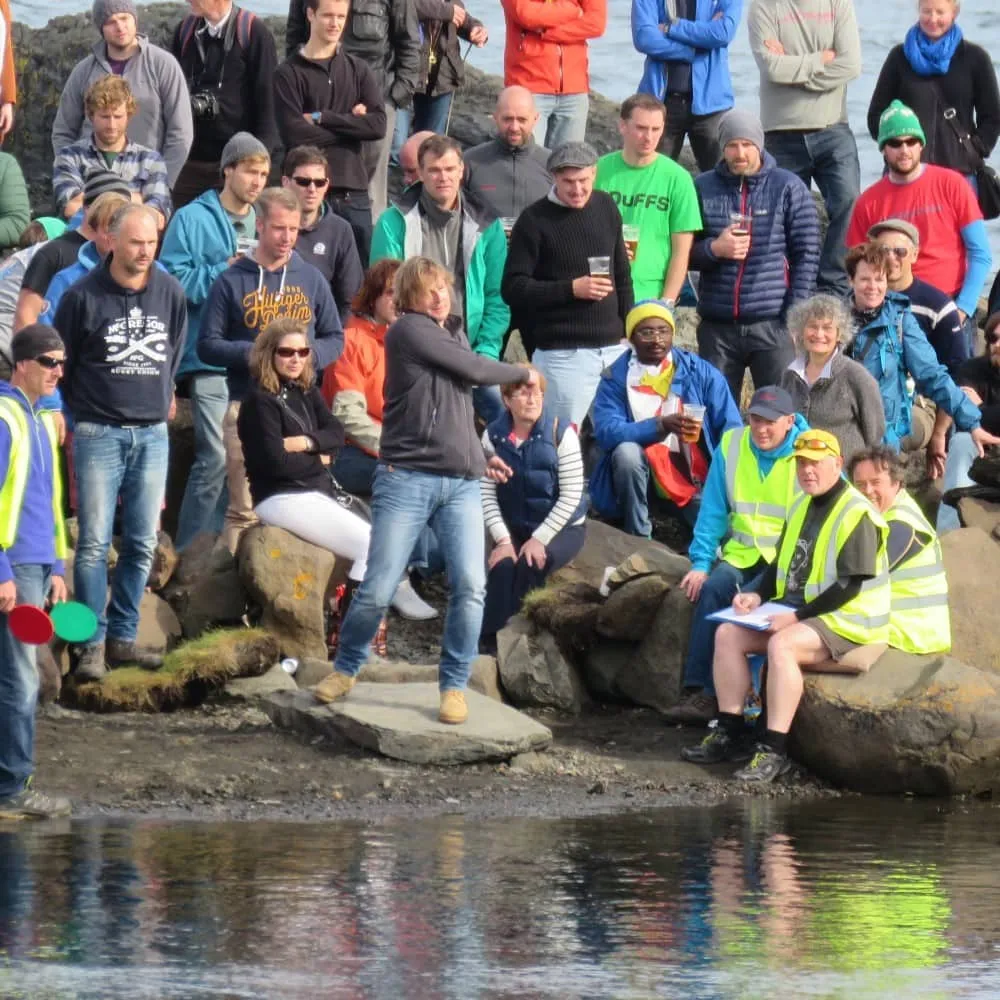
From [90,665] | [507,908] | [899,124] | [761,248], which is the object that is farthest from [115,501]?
[899,124]

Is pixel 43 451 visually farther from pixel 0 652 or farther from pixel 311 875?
pixel 311 875

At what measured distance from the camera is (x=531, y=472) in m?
13.7

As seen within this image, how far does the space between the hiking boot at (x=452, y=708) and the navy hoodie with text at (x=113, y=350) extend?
90.5 inches

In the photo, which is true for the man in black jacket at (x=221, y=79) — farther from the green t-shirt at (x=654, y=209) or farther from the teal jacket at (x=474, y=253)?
the green t-shirt at (x=654, y=209)

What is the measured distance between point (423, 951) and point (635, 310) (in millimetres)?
6827

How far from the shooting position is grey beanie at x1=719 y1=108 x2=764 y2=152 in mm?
15117

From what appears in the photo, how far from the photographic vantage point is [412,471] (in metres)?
11.5

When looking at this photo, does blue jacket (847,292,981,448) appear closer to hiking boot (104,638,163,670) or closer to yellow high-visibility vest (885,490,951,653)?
yellow high-visibility vest (885,490,951,653)

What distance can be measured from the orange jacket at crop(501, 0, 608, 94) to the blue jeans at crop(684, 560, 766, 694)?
4902 mm

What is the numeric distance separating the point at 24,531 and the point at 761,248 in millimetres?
6330

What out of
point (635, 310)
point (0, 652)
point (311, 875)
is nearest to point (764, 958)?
point (311, 875)

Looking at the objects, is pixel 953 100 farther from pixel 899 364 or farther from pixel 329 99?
pixel 329 99

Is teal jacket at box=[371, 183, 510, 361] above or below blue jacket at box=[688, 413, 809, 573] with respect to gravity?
above

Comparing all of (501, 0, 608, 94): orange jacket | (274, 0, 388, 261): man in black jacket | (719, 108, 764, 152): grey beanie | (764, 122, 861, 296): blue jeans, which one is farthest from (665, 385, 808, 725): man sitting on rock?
(501, 0, 608, 94): orange jacket
